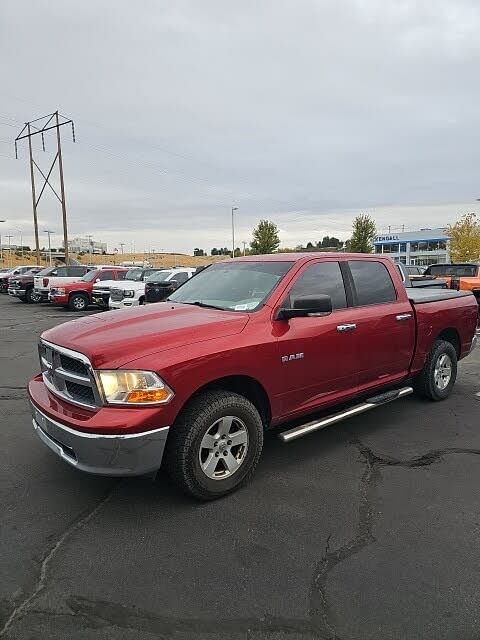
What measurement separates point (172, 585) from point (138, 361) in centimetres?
131

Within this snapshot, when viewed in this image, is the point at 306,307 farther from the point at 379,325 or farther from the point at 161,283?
the point at 161,283

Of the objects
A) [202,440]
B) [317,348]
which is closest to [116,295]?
[317,348]

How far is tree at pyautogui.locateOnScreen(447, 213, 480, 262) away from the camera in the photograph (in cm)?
5338

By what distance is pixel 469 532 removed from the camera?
297 centimetres

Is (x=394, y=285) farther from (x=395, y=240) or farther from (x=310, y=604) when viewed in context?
(x=395, y=240)

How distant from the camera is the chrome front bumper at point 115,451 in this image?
290 centimetres

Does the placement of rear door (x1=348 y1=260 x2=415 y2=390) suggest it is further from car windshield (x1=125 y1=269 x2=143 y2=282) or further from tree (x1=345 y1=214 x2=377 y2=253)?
tree (x1=345 y1=214 x2=377 y2=253)

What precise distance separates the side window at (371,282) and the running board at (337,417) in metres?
0.97

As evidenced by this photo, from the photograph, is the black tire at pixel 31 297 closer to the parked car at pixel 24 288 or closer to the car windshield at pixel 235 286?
the parked car at pixel 24 288

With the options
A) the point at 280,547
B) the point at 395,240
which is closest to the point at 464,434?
the point at 280,547

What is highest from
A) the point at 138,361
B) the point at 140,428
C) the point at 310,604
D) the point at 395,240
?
the point at 395,240

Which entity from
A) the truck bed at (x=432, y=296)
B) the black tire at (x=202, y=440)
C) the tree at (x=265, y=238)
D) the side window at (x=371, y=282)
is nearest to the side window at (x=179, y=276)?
the truck bed at (x=432, y=296)

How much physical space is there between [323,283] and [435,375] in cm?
227

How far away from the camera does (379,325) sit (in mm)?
4582
